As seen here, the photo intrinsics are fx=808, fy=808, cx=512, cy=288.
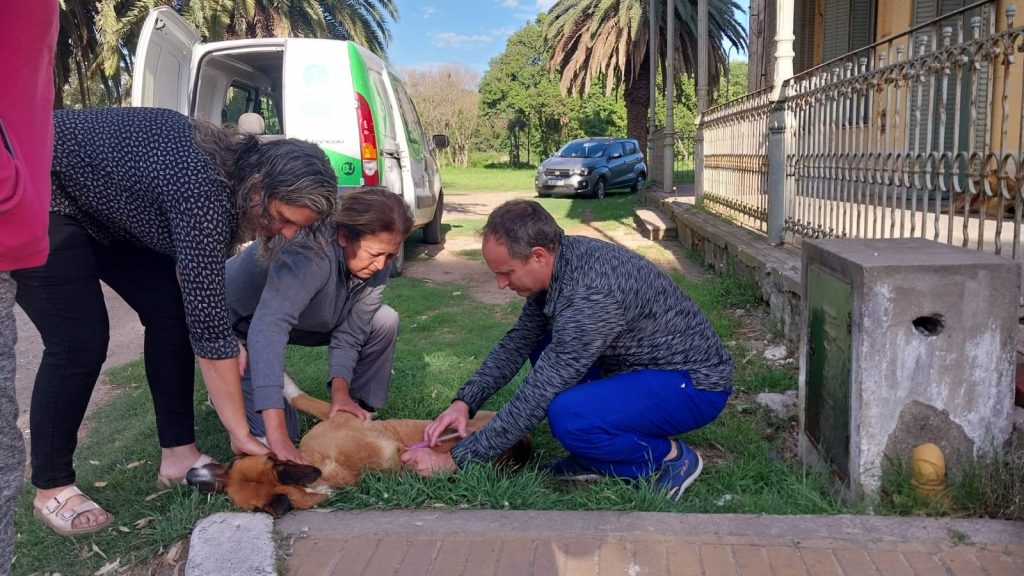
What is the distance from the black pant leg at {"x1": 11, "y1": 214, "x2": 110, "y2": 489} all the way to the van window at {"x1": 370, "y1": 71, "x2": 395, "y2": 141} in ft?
15.1

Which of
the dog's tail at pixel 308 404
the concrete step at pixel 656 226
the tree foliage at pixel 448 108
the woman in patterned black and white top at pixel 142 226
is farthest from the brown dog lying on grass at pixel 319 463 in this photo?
the tree foliage at pixel 448 108

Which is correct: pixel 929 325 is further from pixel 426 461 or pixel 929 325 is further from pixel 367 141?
pixel 367 141

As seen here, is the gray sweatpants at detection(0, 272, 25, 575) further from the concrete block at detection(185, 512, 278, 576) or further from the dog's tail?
the dog's tail

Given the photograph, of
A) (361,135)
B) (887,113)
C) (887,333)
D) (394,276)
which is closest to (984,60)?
(887,113)

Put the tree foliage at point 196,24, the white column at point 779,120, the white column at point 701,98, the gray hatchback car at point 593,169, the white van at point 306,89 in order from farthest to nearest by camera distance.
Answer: the gray hatchback car at point 593,169
the tree foliage at point 196,24
the white column at point 701,98
the white van at point 306,89
the white column at point 779,120

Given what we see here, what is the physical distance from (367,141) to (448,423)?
428 cm

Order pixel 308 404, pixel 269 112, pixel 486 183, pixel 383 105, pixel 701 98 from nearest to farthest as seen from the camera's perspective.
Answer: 1. pixel 308 404
2. pixel 383 105
3. pixel 269 112
4. pixel 701 98
5. pixel 486 183

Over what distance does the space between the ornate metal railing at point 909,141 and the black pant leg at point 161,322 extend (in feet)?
10.8

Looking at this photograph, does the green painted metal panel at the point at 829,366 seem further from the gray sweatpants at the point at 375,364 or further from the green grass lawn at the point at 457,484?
the gray sweatpants at the point at 375,364

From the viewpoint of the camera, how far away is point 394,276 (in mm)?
8789

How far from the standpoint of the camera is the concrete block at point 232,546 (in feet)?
8.22

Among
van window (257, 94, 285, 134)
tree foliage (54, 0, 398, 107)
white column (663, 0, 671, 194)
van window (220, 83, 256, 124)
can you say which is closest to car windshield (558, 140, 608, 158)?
tree foliage (54, 0, 398, 107)

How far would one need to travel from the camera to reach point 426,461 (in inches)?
Answer: 122

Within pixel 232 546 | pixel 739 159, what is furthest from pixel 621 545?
pixel 739 159
